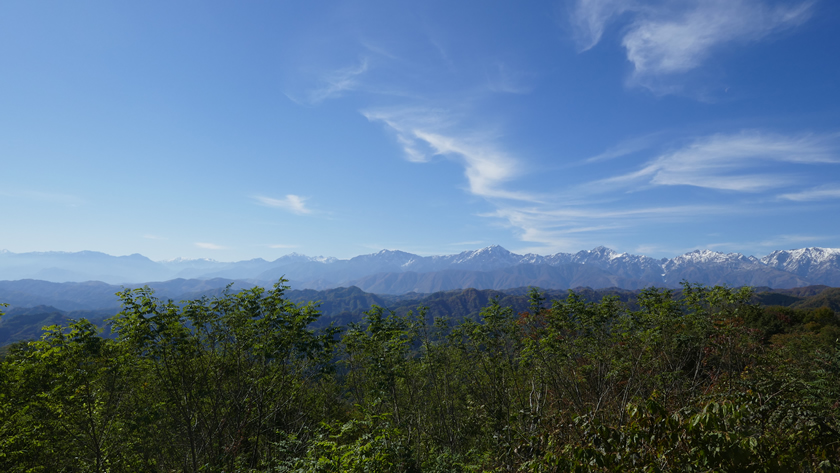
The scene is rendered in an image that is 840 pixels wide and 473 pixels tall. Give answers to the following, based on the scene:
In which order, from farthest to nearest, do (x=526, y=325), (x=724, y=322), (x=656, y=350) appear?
1. (x=526, y=325)
2. (x=656, y=350)
3. (x=724, y=322)

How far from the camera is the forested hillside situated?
4.27 metres

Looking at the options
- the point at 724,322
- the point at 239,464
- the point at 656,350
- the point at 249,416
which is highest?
the point at 724,322

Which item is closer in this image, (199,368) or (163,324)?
(163,324)

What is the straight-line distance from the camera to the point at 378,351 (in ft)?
46.3

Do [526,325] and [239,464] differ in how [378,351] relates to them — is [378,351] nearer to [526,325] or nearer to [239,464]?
[239,464]

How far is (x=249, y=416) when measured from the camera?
1222 centimetres

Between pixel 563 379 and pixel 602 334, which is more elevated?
pixel 602 334

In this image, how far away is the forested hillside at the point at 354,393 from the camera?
4.27 metres

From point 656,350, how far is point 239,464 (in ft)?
58.8

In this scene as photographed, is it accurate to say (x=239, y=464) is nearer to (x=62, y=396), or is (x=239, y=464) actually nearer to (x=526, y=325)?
(x=62, y=396)

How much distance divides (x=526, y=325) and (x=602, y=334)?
139 inches

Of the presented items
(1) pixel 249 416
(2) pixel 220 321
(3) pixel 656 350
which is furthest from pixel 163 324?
(3) pixel 656 350

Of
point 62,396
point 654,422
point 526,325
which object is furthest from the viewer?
point 526,325

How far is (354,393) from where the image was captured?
57.7 ft
